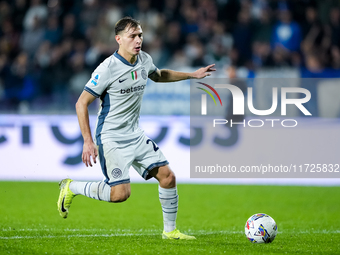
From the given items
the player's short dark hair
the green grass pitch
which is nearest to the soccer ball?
the green grass pitch

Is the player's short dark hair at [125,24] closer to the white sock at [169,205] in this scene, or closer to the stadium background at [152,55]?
the white sock at [169,205]

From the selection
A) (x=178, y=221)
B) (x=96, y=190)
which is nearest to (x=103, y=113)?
(x=96, y=190)

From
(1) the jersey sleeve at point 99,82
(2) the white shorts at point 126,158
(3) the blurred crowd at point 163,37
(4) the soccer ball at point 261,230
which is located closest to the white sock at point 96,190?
(2) the white shorts at point 126,158

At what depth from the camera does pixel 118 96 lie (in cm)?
509

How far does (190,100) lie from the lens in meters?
9.91

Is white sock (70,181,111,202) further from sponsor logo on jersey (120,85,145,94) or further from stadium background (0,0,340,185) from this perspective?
stadium background (0,0,340,185)

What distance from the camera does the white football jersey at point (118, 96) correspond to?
5004mm

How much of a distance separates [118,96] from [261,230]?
1.89m

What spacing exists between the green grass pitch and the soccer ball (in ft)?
0.27

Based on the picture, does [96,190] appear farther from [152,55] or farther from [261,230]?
[152,55]

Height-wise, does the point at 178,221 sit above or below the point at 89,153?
below

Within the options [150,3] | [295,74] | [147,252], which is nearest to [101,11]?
[150,3]

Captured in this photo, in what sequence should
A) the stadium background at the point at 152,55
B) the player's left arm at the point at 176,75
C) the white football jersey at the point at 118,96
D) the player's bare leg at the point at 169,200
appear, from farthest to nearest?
the stadium background at the point at 152,55 → the player's left arm at the point at 176,75 → the player's bare leg at the point at 169,200 → the white football jersey at the point at 118,96

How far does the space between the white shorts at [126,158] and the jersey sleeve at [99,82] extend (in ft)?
1.77
